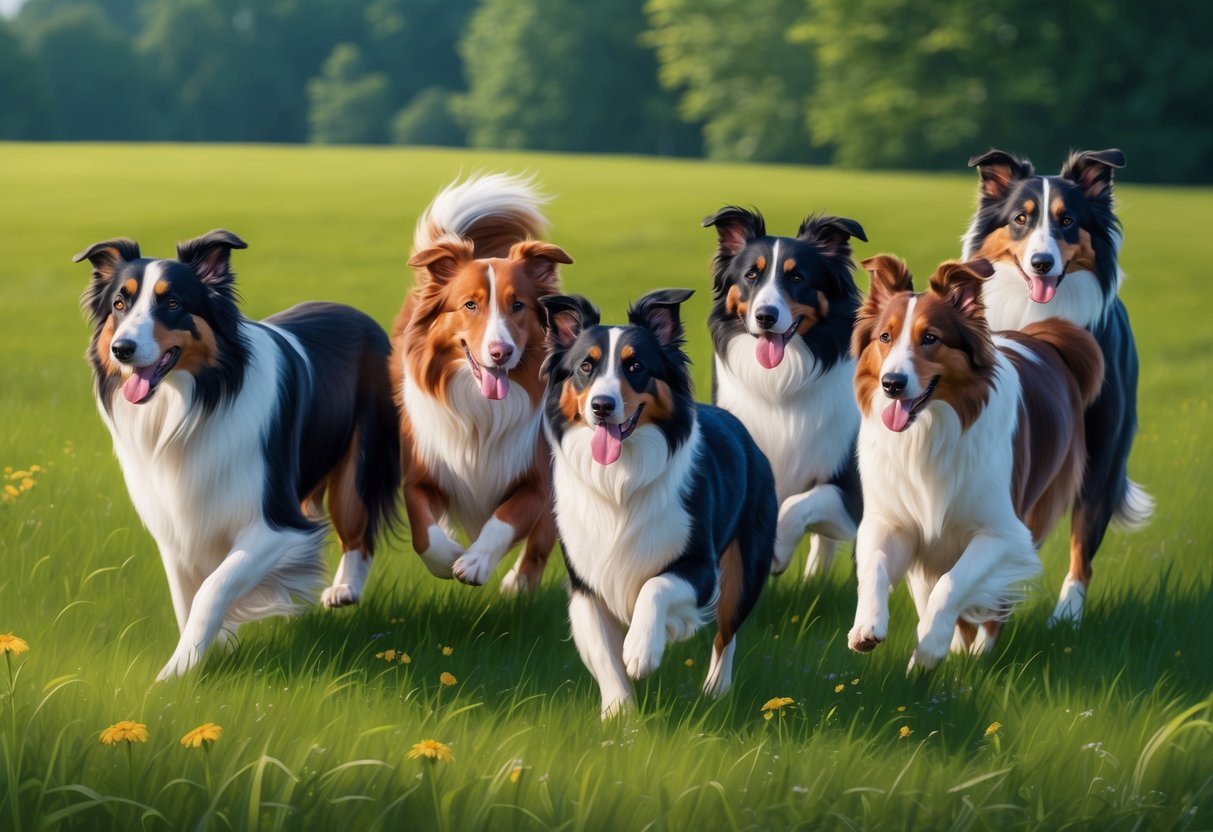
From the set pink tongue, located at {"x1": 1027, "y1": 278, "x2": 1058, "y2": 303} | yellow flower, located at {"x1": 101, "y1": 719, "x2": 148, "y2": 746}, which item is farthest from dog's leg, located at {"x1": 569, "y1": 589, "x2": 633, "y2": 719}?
pink tongue, located at {"x1": 1027, "y1": 278, "x2": 1058, "y2": 303}

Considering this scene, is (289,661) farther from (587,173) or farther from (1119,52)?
(1119,52)

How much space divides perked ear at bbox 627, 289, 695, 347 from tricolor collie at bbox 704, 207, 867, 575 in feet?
3.89

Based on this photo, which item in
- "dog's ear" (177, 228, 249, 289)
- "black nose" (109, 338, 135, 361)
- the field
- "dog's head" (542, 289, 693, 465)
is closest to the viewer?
the field

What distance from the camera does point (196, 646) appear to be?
4977 mm

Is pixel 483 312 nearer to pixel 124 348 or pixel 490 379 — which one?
pixel 490 379

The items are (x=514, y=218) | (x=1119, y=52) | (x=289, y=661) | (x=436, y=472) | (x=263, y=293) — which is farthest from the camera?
(x=1119, y=52)

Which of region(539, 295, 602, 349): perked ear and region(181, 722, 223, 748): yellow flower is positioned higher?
region(539, 295, 602, 349): perked ear

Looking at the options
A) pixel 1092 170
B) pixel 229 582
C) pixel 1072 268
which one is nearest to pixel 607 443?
pixel 229 582

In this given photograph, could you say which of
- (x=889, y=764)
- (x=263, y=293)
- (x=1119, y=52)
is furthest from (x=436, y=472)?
(x=1119, y=52)

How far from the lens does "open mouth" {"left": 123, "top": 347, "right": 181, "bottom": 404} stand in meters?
4.81

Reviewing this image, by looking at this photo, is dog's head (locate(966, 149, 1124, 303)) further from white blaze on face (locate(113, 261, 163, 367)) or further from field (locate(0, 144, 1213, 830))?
white blaze on face (locate(113, 261, 163, 367))

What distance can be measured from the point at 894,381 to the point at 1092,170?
2085 mm

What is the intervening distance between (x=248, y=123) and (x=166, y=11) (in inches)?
314

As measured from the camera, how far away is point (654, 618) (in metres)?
4.58
